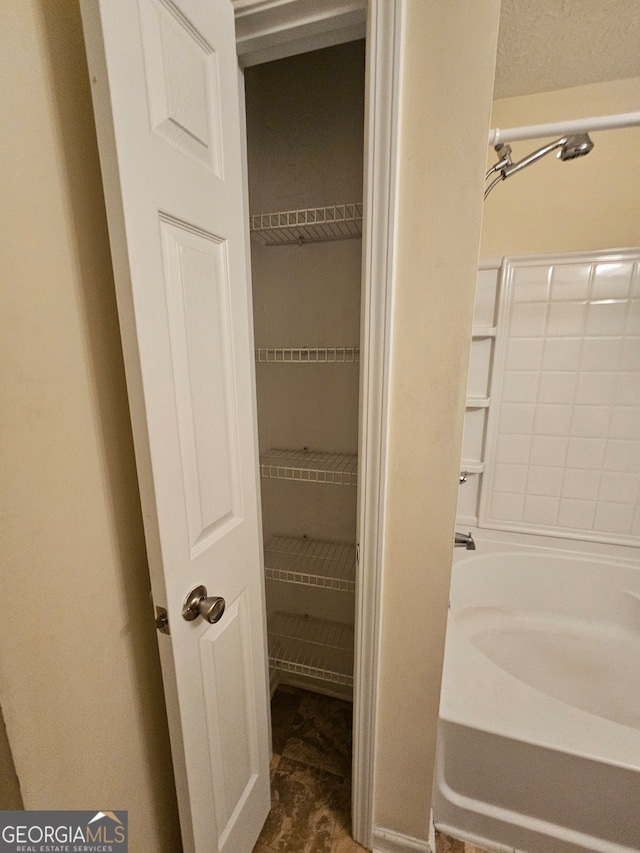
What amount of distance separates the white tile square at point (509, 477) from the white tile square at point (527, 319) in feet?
A: 2.01

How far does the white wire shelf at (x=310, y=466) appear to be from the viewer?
3.88ft

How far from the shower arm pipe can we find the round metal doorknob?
4.18 ft

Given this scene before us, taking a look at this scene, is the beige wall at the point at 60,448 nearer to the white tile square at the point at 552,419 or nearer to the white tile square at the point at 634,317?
the white tile square at the point at 552,419

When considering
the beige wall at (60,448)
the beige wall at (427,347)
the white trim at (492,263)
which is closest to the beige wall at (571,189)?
the white trim at (492,263)

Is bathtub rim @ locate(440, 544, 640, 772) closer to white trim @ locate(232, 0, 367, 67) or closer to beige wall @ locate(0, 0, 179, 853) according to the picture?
beige wall @ locate(0, 0, 179, 853)

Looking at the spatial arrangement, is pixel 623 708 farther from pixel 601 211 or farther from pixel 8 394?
pixel 8 394

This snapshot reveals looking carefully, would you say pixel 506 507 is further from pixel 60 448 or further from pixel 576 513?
pixel 60 448

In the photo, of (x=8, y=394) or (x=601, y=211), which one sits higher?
(x=601, y=211)

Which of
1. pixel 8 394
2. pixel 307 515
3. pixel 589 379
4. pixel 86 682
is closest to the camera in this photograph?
pixel 8 394

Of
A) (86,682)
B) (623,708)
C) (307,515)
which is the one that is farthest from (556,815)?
(86,682)

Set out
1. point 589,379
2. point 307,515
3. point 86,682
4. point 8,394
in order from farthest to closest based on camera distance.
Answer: point 589,379, point 307,515, point 86,682, point 8,394

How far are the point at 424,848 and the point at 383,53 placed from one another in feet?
6.16

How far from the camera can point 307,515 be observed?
144cm

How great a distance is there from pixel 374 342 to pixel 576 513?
153 cm
